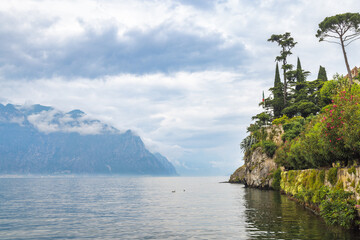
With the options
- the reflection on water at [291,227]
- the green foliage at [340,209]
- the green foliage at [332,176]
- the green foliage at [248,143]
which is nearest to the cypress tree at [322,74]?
the green foliage at [248,143]

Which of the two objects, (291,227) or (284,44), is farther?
(284,44)

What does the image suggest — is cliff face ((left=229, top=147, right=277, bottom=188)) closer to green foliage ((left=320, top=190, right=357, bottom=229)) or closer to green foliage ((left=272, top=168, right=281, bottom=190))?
green foliage ((left=272, top=168, right=281, bottom=190))

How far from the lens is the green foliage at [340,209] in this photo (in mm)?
19281

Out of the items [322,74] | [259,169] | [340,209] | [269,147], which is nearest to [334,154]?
[340,209]

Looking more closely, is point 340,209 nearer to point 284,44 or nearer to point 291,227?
point 291,227

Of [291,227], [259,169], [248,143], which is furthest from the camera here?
[248,143]

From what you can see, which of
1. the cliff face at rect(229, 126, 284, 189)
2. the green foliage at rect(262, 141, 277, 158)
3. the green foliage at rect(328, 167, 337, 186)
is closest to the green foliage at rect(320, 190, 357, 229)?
the green foliage at rect(328, 167, 337, 186)

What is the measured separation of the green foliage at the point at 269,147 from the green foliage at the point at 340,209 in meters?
50.0

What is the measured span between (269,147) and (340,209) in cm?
5249

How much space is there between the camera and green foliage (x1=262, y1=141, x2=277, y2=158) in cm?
7081

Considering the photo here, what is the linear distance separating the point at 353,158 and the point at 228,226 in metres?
11.0

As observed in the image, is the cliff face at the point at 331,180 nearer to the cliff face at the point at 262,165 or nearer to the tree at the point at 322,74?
the cliff face at the point at 262,165

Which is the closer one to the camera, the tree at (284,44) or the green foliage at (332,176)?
the green foliage at (332,176)

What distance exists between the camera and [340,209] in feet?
65.3
